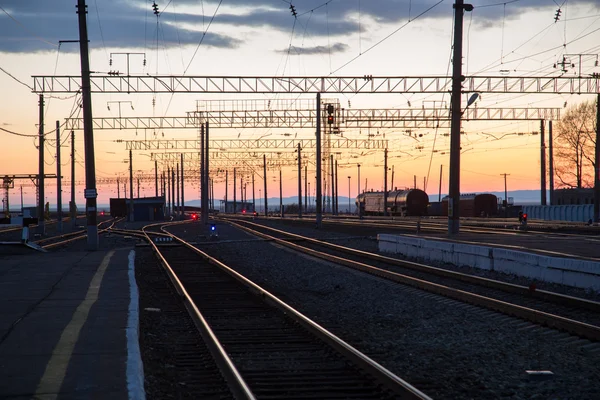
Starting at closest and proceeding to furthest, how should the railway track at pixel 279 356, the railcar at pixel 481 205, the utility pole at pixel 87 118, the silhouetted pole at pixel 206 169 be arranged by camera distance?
1. the railway track at pixel 279 356
2. the utility pole at pixel 87 118
3. the silhouetted pole at pixel 206 169
4. the railcar at pixel 481 205

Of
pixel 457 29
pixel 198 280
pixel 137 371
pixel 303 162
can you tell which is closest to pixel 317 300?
pixel 198 280

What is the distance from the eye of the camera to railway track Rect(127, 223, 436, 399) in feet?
24.7

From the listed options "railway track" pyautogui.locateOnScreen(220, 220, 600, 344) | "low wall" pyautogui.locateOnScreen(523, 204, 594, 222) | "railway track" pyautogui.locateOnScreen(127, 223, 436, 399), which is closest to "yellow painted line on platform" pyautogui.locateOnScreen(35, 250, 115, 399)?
"railway track" pyautogui.locateOnScreen(127, 223, 436, 399)

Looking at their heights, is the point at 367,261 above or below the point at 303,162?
below

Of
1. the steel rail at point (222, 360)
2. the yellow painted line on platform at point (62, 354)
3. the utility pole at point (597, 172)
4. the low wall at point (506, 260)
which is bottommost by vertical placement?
the steel rail at point (222, 360)

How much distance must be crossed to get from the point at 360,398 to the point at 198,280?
42.7 ft

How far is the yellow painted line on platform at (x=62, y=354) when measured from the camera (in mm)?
7141

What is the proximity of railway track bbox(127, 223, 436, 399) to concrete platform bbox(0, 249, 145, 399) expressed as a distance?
101 cm

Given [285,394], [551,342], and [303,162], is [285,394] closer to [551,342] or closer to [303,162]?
[551,342]

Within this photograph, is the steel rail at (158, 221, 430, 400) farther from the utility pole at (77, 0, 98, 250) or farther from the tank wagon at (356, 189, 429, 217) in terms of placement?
the tank wagon at (356, 189, 429, 217)

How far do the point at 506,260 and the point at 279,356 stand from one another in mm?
11674

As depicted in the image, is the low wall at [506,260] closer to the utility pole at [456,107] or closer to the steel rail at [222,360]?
the utility pole at [456,107]

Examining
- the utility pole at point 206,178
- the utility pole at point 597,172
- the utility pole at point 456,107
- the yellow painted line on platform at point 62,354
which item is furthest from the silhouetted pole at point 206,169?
the yellow painted line on platform at point 62,354

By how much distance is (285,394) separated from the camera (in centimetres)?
750
